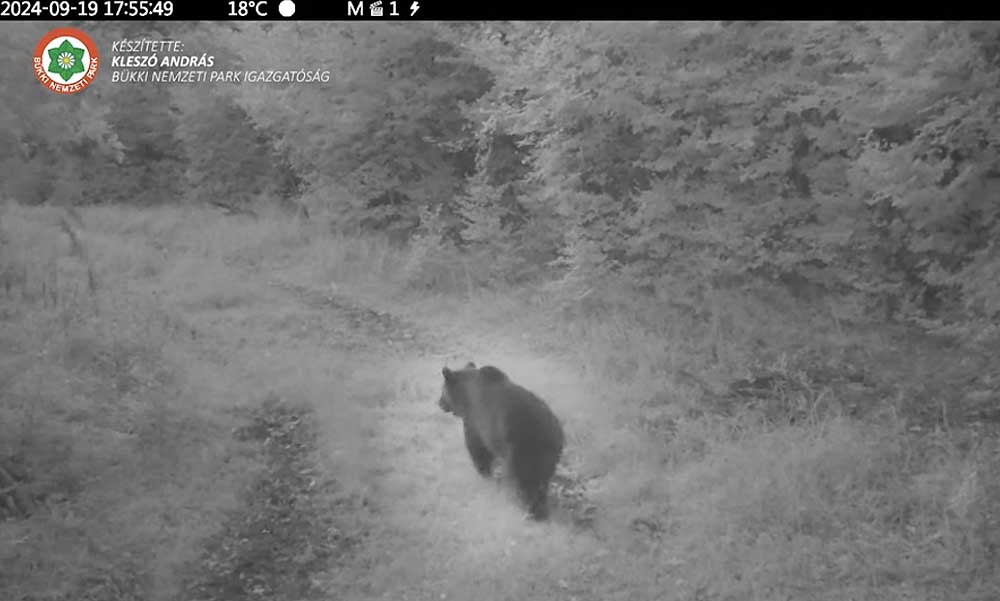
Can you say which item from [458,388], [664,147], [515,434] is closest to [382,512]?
[515,434]

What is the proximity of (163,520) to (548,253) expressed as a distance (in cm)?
901

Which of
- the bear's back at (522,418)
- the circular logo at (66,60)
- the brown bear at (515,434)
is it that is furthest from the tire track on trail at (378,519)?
the circular logo at (66,60)

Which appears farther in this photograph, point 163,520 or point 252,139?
point 252,139

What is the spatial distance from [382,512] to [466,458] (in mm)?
1342

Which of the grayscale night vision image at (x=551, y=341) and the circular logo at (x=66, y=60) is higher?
the circular logo at (x=66, y=60)

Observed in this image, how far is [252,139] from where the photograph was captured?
881 inches

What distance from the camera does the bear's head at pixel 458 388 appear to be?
846cm

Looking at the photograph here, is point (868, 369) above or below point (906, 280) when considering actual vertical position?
below

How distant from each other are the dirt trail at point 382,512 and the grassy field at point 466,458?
0.03 metres

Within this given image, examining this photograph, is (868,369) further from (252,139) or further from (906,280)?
(252,139)
